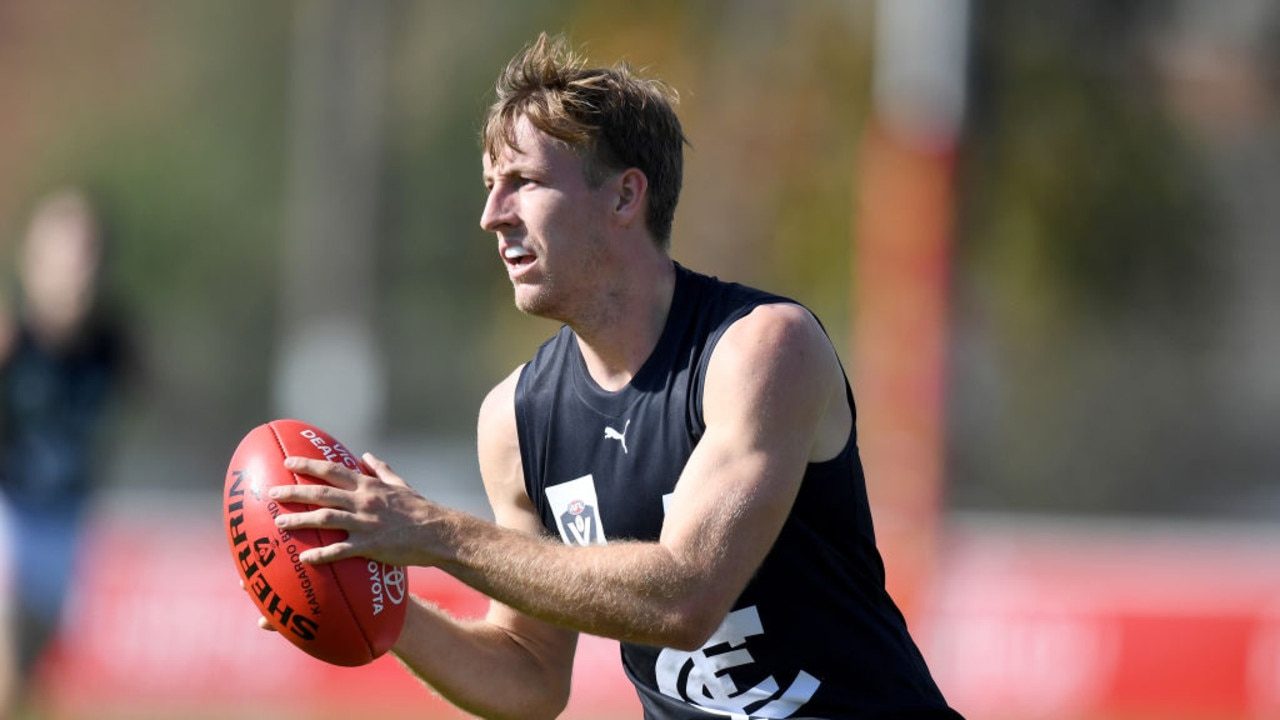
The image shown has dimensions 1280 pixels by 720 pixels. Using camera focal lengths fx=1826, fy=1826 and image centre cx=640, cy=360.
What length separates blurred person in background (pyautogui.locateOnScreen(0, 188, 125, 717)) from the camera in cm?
809

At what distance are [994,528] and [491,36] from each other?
14.5 meters

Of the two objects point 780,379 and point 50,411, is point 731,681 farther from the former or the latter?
point 50,411

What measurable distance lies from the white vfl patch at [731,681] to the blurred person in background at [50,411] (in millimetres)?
4873

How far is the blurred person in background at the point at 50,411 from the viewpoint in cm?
809

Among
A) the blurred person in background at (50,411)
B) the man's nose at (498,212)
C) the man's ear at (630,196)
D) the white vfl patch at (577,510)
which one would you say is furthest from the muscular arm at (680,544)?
the blurred person in background at (50,411)

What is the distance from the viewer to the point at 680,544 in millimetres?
3557

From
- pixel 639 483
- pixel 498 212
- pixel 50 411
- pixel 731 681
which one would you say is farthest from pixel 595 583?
pixel 50 411

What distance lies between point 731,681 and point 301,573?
3.09 feet

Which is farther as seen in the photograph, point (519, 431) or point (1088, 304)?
point (1088, 304)

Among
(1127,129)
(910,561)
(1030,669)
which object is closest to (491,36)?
(1127,129)

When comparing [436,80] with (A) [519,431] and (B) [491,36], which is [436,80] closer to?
(B) [491,36]

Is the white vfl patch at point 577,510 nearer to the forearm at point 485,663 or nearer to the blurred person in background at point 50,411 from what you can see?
the forearm at point 485,663

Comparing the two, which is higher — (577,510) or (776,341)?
(776,341)

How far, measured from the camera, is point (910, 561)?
11.0m
